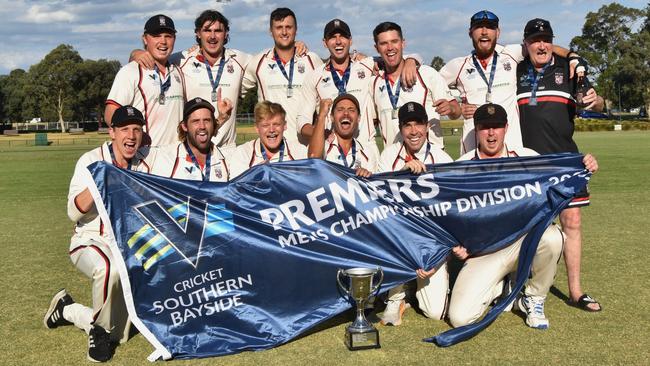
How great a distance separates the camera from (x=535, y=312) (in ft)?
17.6

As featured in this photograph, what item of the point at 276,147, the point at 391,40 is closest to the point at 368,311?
the point at 276,147

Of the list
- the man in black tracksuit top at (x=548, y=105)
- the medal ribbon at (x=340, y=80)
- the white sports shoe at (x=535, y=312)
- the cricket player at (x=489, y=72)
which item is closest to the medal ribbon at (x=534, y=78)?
the man in black tracksuit top at (x=548, y=105)

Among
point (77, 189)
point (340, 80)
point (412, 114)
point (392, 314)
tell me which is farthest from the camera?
point (340, 80)

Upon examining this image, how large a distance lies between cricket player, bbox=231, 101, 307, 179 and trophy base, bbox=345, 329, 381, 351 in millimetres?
1951

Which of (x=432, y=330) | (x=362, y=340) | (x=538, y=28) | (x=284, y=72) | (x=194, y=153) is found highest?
(x=538, y=28)

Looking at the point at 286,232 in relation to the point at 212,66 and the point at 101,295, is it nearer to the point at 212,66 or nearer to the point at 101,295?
the point at 101,295

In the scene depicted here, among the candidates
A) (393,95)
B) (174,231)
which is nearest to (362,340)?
(174,231)

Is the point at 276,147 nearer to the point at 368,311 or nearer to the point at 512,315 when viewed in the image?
the point at 368,311

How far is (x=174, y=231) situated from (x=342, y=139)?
203 cm

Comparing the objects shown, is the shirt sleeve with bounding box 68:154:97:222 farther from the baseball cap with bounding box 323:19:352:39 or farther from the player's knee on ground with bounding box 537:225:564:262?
the player's knee on ground with bounding box 537:225:564:262

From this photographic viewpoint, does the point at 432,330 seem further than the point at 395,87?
No

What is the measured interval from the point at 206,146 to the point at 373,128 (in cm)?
213

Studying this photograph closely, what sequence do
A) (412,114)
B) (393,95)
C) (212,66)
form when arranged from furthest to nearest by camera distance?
(212,66), (393,95), (412,114)

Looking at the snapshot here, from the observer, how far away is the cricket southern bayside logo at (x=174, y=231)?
16.3ft
